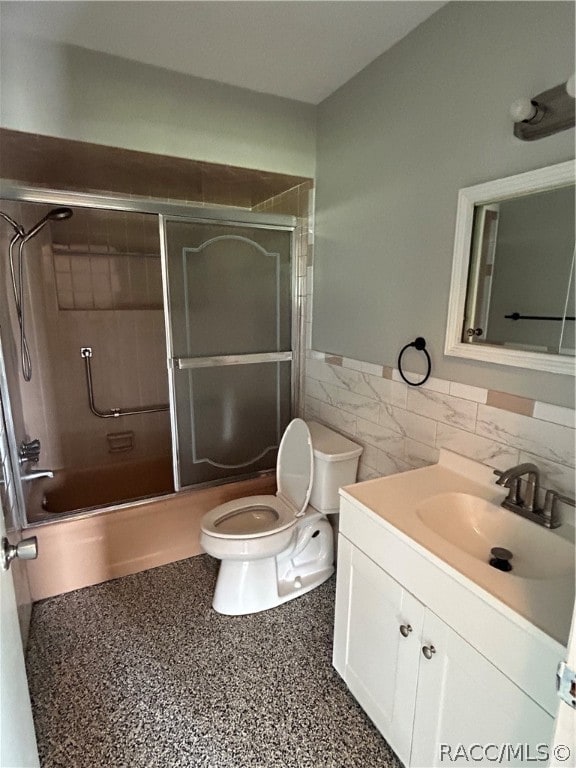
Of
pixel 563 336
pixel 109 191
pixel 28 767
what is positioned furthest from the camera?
pixel 109 191

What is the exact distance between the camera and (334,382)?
2.27 metres

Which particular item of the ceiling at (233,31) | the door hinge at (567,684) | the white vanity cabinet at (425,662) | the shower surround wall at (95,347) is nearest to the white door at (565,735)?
the door hinge at (567,684)

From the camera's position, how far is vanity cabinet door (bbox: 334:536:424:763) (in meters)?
1.21

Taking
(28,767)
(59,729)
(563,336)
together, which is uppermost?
(563,336)

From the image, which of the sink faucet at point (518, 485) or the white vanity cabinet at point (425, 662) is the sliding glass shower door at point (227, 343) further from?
the sink faucet at point (518, 485)

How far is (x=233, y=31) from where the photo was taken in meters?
1.62

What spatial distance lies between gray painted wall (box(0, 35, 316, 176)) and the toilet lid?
4.71 ft

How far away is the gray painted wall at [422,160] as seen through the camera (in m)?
1.23

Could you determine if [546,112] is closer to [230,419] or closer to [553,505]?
[553,505]

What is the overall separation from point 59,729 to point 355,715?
1069mm

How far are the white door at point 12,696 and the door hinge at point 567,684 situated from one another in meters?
1.04

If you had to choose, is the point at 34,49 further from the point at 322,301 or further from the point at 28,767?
the point at 28,767

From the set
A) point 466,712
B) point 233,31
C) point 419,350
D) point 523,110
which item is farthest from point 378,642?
point 233,31

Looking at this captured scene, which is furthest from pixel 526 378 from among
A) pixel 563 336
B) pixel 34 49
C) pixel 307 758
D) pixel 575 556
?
pixel 34 49
